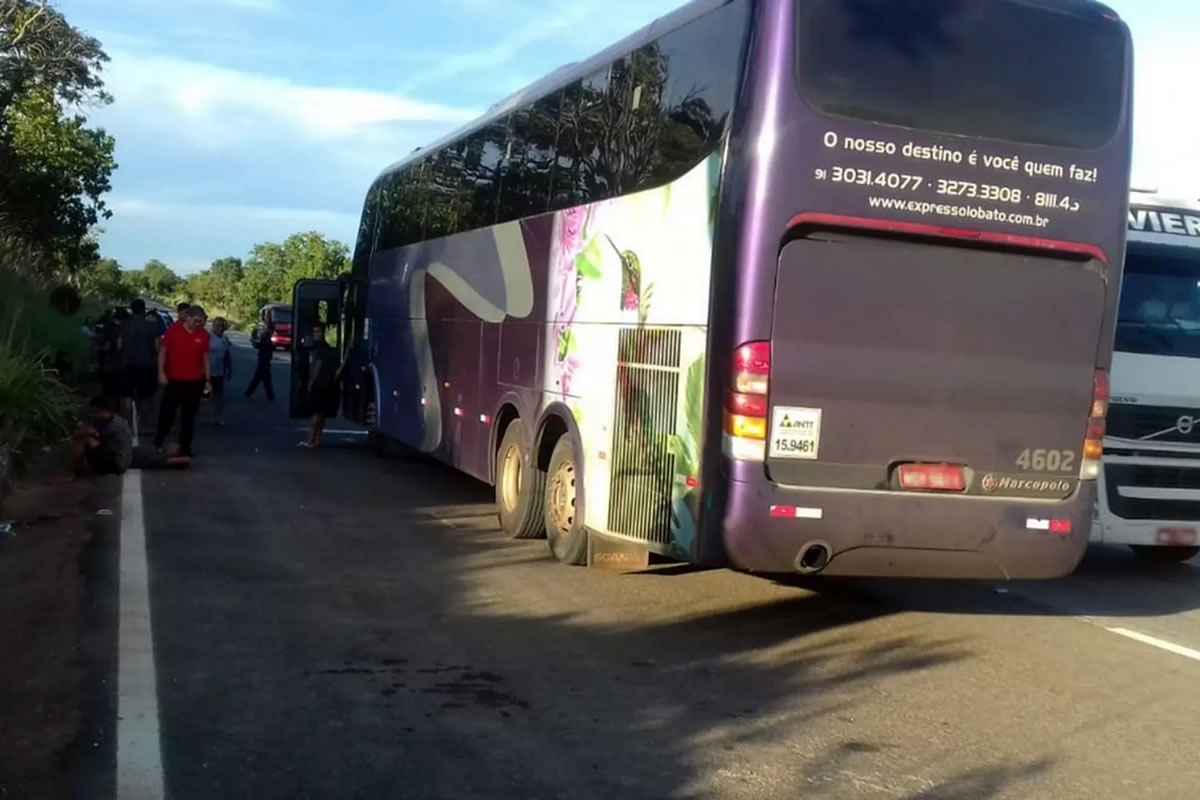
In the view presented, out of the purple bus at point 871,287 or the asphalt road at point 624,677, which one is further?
the purple bus at point 871,287

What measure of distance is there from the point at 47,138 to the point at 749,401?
3760 centimetres

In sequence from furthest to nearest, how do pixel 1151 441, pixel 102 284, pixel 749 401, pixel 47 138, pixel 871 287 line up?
pixel 102 284, pixel 47 138, pixel 1151 441, pixel 871 287, pixel 749 401

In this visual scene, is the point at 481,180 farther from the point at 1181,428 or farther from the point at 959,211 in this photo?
the point at 1181,428

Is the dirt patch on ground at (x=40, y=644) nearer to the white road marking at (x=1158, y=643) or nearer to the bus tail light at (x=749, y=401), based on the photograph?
the bus tail light at (x=749, y=401)

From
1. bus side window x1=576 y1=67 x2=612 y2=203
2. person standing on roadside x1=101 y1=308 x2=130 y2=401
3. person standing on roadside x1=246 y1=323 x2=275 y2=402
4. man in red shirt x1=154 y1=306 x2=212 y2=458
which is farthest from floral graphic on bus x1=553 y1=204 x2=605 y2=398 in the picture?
person standing on roadside x1=246 y1=323 x2=275 y2=402

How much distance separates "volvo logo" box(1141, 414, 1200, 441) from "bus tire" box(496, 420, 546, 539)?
16.4 ft

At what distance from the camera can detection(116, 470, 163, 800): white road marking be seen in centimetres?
536

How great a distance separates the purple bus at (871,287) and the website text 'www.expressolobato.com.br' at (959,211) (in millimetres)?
12

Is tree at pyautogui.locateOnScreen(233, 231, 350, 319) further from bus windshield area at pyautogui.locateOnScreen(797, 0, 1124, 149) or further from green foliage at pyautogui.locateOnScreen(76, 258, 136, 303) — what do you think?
bus windshield area at pyautogui.locateOnScreen(797, 0, 1124, 149)

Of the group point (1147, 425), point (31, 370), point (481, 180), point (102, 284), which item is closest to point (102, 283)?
point (102, 284)

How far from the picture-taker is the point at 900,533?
7.87 metres

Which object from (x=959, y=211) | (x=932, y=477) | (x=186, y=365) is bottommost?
(x=932, y=477)

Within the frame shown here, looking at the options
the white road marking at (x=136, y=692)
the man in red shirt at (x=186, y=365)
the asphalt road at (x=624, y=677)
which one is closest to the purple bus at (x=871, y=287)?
the asphalt road at (x=624, y=677)

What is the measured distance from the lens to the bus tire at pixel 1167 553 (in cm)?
1233
